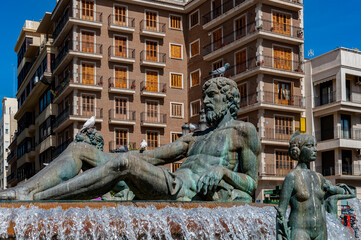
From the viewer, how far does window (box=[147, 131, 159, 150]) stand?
178 ft

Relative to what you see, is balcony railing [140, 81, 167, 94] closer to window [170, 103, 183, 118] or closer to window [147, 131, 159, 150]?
window [170, 103, 183, 118]

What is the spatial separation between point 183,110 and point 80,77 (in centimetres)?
1043

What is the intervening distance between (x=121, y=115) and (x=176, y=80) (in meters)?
6.92

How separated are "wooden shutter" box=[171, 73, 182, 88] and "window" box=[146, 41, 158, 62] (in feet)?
7.92

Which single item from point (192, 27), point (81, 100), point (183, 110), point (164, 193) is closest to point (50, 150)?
point (81, 100)

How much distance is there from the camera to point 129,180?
6.54 m

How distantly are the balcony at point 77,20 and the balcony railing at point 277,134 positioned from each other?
56.1 ft

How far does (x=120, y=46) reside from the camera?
54.7m

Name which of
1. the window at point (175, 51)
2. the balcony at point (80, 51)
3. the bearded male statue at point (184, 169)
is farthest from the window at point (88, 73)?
the bearded male statue at point (184, 169)

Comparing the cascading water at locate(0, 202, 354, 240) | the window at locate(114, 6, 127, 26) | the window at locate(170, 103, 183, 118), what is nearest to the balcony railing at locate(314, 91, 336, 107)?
the window at locate(170, 103, 183, 118)

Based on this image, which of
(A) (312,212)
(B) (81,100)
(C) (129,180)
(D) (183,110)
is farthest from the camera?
(D) (183,110)

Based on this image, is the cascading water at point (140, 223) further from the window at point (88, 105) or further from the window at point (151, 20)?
the window at point (151, 20)

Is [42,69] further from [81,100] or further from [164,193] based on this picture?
[164,193]

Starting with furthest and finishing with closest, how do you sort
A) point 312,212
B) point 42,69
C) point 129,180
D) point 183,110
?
1. point 42,69
2. point 183,110
3. point 129,180
4. point 312,212
